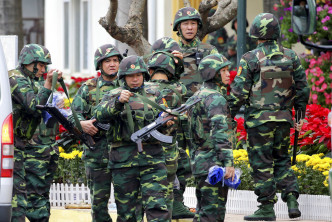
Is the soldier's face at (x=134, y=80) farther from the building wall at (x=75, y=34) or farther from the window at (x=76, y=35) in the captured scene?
the window at (x=76, y=35)

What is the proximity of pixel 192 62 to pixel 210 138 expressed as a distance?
2.25 meters

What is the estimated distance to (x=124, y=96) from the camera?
31.6 ft

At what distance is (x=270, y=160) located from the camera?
11.7 metres

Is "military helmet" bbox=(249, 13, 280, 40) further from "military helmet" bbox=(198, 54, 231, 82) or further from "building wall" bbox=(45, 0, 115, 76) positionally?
"building wall" bbox=(45, 0, 115, 76)

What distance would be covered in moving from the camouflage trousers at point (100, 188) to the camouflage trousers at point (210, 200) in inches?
41.7

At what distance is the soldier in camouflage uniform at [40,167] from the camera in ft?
36.8

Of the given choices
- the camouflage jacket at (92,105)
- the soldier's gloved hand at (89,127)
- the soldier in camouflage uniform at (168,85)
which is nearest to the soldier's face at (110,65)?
the camouflage jacket at (92,105)

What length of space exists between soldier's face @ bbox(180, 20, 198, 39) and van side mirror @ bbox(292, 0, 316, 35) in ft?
13.6

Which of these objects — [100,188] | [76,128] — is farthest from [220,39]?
[100,188]

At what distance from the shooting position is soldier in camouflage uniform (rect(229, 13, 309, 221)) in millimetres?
11664

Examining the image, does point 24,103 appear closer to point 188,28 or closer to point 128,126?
point 128,126

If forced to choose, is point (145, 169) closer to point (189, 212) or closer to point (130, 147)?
point (130, 147)

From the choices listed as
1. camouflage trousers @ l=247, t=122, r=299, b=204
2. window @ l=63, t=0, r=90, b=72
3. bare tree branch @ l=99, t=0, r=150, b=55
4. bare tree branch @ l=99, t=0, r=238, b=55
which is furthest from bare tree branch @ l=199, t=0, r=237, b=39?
window @ l=63, t=0, r=90, b=72

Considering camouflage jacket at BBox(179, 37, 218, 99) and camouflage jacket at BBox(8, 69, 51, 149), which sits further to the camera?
camouflage jacket at BBox(179, 37, 218, 99)
